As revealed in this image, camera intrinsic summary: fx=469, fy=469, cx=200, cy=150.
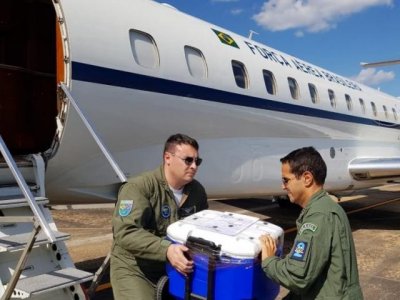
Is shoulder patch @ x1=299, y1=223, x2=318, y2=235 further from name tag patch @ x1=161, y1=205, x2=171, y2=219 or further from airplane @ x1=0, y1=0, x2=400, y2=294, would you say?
airplane @ x1=0, y1=0, x2=400, y2=294

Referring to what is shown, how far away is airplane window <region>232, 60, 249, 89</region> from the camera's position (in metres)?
6.91

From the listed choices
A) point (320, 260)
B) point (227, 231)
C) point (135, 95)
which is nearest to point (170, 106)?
point (135, 95)

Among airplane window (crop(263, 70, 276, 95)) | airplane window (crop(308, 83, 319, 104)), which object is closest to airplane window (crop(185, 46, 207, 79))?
airplane window (crop(263, 70, 276, 95))

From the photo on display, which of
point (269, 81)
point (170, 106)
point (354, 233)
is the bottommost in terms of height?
point (354, 233)

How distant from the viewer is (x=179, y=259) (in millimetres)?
2799

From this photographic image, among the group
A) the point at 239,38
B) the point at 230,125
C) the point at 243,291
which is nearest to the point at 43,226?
the point at 243,291

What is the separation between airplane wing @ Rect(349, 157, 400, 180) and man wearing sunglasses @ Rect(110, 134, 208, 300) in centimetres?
806

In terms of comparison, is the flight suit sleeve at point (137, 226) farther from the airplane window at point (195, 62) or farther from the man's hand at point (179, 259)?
the airplane window at point (195, 62)

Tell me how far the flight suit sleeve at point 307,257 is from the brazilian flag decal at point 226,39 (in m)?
4.82

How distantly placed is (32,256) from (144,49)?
109 inches

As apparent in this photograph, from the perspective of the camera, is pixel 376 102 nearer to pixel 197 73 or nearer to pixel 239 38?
pixel 239 38

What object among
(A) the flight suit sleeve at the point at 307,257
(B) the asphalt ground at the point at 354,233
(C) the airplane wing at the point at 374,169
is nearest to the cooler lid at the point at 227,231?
(A) the flight suit sleeve at the point at 307,257

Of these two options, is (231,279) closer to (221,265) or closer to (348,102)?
(221,265)

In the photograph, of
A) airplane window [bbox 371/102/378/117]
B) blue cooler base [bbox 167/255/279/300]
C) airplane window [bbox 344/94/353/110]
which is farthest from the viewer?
airplane window [bbox 371/102/378/117]
